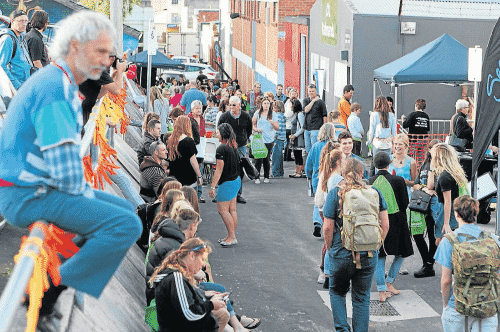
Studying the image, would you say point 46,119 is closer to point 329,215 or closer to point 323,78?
point 329,215

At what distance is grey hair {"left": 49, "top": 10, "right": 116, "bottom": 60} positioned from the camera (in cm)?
303

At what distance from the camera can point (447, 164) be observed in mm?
8555

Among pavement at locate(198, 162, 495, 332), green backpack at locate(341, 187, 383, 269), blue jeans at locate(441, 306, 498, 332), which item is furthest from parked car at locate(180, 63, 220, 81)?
blue jeans at locate(441, 306, 498, 332)

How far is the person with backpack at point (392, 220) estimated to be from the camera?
26.9ft

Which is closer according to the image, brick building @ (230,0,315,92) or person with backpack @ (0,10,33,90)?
person with backpack @ (0,10,33,90)

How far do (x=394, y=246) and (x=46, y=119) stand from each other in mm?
6083

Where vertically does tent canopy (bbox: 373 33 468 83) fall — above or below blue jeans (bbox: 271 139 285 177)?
above

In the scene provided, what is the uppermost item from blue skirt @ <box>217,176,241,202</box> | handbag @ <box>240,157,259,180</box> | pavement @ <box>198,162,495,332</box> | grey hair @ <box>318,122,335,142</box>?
grey hair @ <box>318,122,335,142</box>

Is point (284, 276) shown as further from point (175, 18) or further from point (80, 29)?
point (175, 18)

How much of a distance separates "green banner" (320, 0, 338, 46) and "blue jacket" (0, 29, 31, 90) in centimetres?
1478

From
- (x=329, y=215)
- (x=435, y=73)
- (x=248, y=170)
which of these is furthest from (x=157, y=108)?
(x=329, y=215)

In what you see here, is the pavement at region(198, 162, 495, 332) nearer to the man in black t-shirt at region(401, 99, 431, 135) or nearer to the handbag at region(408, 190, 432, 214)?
the handbag at region(408, 190, 432, 214)

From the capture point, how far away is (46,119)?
2.91 metres

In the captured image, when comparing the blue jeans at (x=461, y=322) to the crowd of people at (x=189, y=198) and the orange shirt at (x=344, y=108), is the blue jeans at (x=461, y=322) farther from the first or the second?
the orange shirt at (x=344, y=108)
